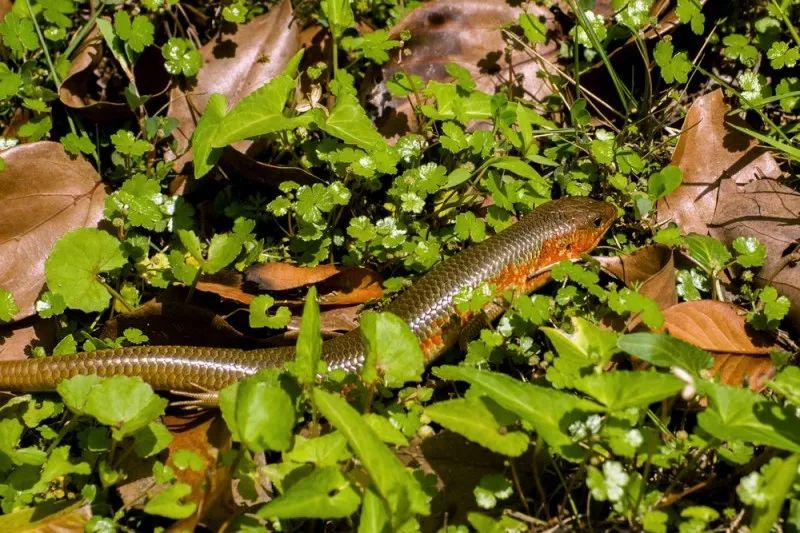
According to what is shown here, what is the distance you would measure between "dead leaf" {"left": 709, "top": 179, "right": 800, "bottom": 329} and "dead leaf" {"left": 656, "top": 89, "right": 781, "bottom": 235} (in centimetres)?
8

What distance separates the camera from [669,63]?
5328 mm

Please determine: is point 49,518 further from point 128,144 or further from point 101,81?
point 101,81

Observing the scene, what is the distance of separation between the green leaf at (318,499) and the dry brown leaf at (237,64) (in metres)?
2.97

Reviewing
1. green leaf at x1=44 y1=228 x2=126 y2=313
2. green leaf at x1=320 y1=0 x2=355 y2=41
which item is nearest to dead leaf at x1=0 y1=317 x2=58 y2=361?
green leaf at x1=44 y1=228 x2=126 y2=313

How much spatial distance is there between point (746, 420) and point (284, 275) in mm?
2777

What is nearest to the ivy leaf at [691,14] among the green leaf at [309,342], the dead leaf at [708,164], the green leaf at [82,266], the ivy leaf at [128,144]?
the dead leaf at [708,164]

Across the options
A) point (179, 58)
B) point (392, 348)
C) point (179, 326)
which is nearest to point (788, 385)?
point (392, 348)

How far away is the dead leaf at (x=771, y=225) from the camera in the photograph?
4.72 meters

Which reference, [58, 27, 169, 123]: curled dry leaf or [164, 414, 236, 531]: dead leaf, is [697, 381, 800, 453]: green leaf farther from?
[58, 27, 169, 123]: curled dry leaf

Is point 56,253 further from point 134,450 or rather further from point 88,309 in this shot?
point 134,450

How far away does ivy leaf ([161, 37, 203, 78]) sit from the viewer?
5.52 m

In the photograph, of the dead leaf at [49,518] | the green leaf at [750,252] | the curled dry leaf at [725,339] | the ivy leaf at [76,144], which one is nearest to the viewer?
the dead leaf at [49,518]

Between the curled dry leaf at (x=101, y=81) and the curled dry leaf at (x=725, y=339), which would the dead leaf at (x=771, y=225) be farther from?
the curled dry leaf at (x=101, y=81)

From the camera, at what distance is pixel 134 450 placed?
162 inches
